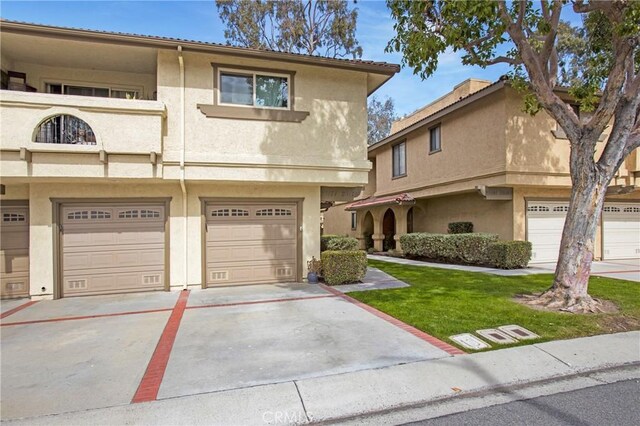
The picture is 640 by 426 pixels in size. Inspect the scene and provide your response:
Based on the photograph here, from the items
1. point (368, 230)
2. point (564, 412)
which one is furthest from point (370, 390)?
point (368, 230)

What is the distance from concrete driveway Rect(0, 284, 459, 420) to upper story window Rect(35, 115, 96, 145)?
382cm

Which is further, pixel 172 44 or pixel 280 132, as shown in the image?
pixel 280 132

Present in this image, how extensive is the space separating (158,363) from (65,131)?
6.27 metres

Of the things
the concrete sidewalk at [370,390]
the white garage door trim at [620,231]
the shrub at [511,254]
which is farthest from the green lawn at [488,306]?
the white garage door trim at [620,231]

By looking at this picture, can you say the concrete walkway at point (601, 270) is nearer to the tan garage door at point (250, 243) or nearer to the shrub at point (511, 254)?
the shrub at point (511, 254)

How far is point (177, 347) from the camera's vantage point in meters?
5.39

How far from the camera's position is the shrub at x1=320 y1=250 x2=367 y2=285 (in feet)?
32.7

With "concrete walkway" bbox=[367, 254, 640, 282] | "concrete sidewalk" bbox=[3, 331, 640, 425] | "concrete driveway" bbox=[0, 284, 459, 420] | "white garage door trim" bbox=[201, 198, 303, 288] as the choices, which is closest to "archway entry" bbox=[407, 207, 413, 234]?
"concrete walkway" bbox=[367, 254, 640, 282]

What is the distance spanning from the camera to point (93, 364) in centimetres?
483

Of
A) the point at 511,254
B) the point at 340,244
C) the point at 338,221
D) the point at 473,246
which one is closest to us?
the point at 340,244

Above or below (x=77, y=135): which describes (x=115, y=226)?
below

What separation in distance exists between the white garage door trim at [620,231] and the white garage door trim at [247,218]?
13.9 metres

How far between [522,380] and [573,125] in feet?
19.2

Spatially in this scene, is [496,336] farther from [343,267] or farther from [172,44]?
[172,44]
